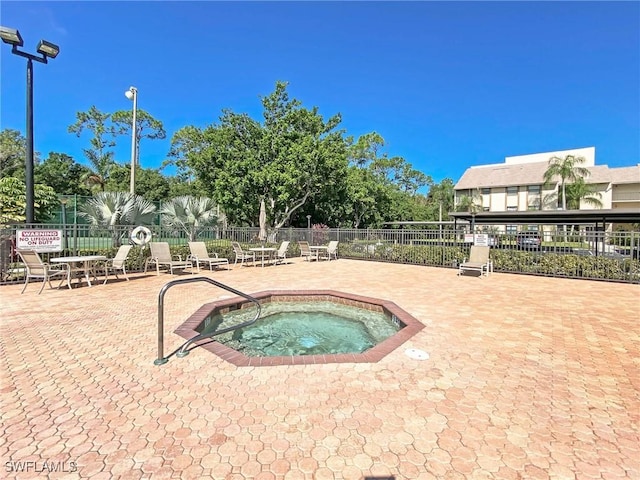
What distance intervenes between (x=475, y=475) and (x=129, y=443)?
2.37 meters

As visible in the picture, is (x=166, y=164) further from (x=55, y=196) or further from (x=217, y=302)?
(x=217, y=302)

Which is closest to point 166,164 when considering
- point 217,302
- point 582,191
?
point 217,302

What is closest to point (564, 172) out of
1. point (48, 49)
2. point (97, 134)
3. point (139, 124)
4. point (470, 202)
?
point (470, 202)

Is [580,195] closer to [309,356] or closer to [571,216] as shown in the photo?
[571,216]

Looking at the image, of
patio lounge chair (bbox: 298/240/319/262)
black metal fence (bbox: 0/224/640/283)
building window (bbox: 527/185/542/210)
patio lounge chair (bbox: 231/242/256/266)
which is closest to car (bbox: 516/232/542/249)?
black metal fence (bbox: 0/224/640/283)

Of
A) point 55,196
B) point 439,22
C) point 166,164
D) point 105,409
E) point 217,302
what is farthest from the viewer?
point 166,164

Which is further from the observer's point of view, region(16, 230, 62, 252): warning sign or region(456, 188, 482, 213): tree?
region(456, 188, 482, 213): tree

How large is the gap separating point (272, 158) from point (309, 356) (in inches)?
802

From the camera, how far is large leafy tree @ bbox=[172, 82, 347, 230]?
21484 mm

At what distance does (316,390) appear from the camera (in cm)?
311

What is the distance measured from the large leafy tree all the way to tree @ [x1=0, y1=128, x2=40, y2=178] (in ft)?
69.7

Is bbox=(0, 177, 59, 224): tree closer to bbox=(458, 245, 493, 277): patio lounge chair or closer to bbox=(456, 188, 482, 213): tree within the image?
bbox=(458, 245, 493, 277): patio lounge chair

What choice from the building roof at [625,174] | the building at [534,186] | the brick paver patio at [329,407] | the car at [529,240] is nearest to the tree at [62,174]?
the brick paver patio at [329,407]
